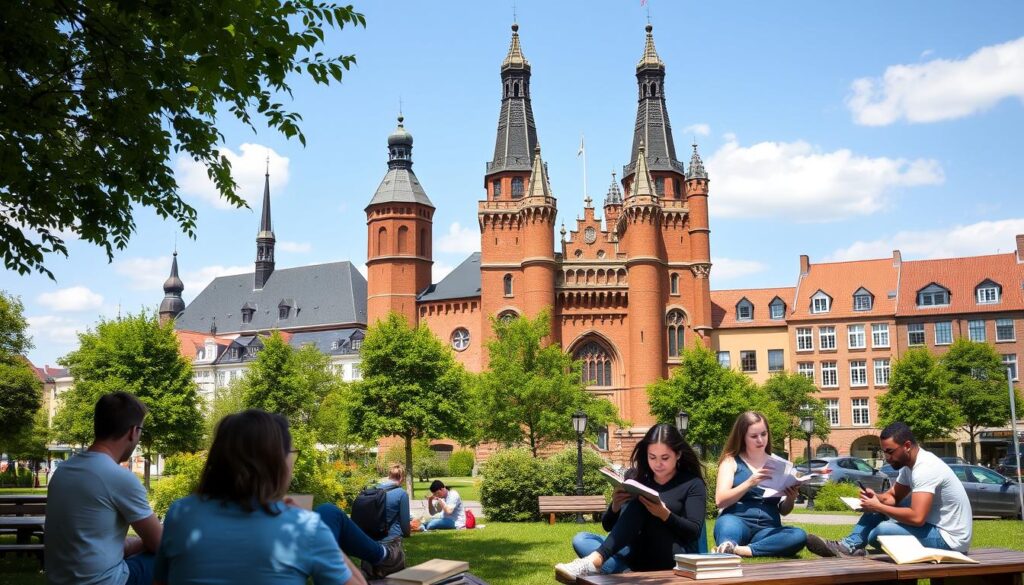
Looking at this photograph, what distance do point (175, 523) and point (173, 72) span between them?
6431 mm

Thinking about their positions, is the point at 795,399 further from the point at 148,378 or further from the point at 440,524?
the point at 440,524

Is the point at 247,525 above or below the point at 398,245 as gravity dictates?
below

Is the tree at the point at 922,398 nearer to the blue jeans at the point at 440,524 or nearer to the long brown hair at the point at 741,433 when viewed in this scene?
the blue jeans at the point at 440,524

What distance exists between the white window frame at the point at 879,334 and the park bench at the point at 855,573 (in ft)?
179

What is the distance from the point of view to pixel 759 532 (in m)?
7.50

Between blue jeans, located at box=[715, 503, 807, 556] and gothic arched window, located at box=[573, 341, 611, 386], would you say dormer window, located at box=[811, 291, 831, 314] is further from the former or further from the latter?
blue jeans, located at box=[715, 503, 807, 556]

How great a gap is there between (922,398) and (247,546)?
168 feet

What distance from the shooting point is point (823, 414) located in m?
54.0

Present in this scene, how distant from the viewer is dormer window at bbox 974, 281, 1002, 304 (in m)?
54.9

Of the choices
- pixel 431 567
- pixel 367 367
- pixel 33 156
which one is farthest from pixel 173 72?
pixel 367 367

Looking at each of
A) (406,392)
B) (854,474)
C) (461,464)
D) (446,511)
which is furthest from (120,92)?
(461,464)

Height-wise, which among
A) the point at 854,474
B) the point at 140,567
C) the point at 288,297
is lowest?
the point at 854,474

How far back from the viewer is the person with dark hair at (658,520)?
5.98m

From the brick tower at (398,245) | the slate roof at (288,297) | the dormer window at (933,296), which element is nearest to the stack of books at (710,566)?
the brick tower at (398,245)
